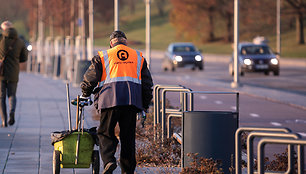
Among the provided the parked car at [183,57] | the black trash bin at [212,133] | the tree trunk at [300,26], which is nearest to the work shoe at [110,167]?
the black trash bin at [212,133]

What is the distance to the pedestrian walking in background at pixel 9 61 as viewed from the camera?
14.3 metres

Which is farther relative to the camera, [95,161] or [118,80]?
[95,161]

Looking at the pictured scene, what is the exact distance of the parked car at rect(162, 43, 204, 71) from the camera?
41.3m

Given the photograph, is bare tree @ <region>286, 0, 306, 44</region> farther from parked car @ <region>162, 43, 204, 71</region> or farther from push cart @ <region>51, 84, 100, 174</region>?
push cart @ <region>51, 84, 100, 174</region>

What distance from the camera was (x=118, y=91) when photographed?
26.7 feet

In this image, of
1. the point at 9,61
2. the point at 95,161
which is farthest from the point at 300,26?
the point at 95,161

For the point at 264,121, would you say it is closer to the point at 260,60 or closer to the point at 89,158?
the point at 89,158

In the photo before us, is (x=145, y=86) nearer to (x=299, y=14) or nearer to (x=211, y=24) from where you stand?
(x=299, y=14)

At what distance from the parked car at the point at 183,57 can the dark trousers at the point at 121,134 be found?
1297 inches

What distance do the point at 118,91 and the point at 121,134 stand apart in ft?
1.72

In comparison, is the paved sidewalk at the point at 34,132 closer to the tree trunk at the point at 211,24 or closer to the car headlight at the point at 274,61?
the car headlight at the point at 274,61

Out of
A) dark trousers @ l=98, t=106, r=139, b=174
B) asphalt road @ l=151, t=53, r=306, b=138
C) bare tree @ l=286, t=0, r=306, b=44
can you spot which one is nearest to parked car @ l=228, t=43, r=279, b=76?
asphalt road @ l=151, t=53, r=306, b=138

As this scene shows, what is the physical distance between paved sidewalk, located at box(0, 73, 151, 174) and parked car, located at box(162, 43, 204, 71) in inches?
697

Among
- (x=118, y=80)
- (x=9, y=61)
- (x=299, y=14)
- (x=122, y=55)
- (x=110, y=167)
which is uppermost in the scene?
(x=299, y=14)
